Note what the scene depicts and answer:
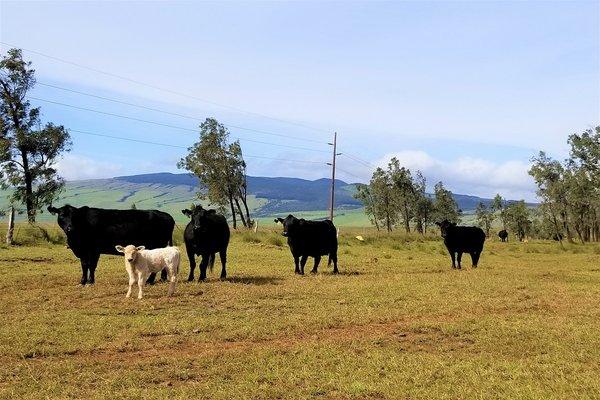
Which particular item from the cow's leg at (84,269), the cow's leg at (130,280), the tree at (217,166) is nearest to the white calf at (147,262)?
the cow's leg at (130,280)

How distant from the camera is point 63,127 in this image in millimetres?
40688

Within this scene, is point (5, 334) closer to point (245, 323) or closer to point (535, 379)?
point (245, 323)

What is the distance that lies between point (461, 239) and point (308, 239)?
9.24 meters

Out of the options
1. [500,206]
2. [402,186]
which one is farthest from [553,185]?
[500,206]

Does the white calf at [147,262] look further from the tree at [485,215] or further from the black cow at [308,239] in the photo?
the tree at [485,215]

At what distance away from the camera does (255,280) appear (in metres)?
18.5

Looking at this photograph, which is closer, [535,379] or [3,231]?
[535,379]

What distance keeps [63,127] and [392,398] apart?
1556 inches

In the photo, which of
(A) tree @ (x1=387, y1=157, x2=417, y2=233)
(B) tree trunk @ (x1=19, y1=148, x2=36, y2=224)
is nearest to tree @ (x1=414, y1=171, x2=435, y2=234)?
(A) tree @ (x1=387, y1=157, x2=417, y2=233)

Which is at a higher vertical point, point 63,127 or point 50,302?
point 63,127

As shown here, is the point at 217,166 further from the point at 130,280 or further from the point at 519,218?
the point at 519,218

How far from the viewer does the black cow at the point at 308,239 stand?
21734 mm

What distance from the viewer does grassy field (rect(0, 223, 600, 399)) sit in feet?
25.6

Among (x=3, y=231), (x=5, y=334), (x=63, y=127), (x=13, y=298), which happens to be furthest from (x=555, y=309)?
(x=63, y=127)
